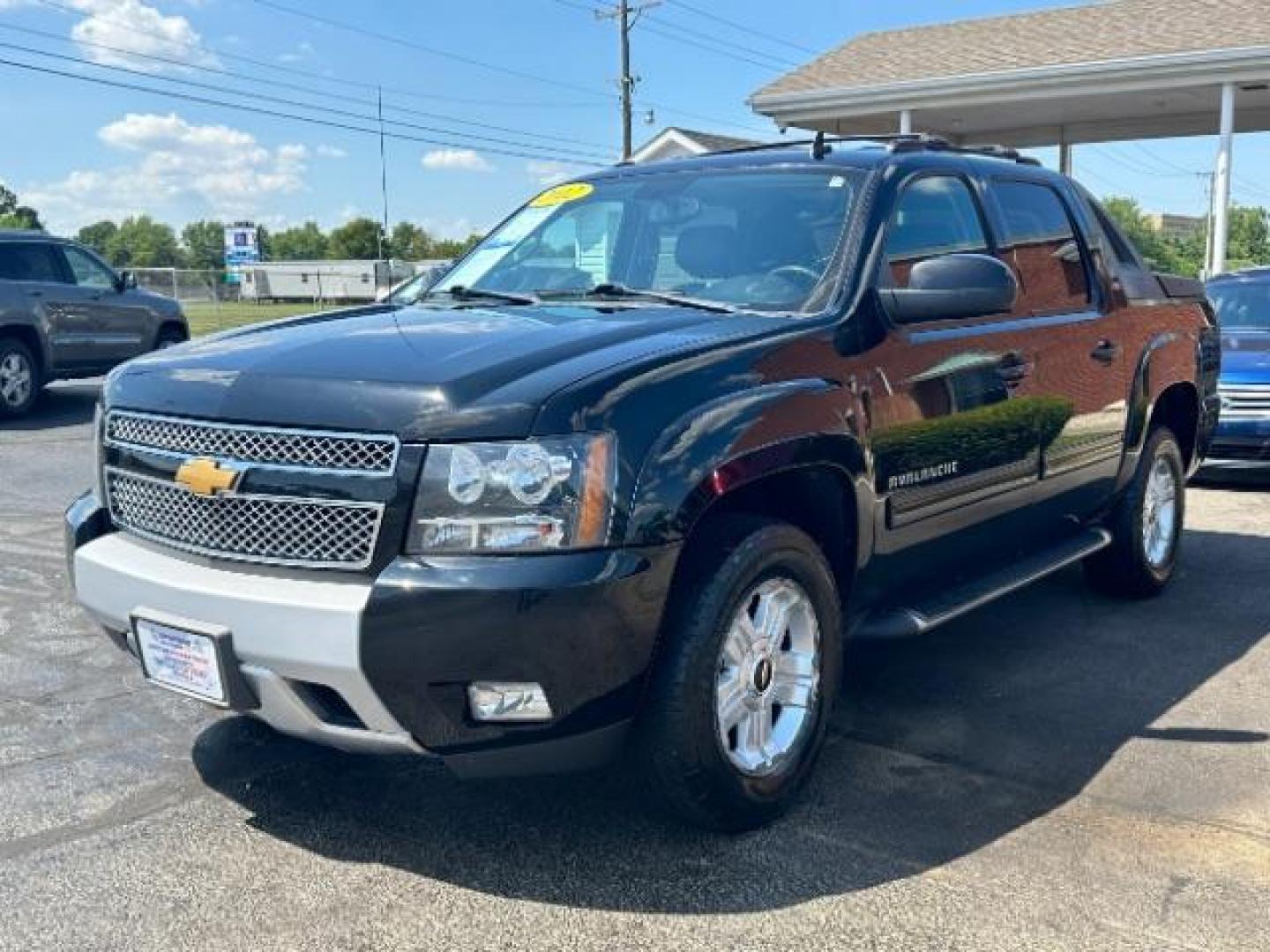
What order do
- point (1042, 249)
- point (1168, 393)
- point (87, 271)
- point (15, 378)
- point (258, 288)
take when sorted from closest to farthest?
point (1042, 249) → point (1168, 393) → point (15, 378) → point (87, 271) → point (258, 288)

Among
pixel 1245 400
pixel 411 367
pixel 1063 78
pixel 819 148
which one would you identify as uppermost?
pixel 1063 78

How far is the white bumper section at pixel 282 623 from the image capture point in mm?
2887

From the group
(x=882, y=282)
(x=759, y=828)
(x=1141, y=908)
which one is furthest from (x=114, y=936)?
(x=882, y=282)

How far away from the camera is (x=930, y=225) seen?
442 centimetres

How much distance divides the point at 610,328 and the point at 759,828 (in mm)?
1411

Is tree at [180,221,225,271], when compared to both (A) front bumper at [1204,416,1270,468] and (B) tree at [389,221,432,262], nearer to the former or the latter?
(B) tree at [389,221,432,262]

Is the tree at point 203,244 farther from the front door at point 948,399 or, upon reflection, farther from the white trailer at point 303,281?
the front door at point 948,399

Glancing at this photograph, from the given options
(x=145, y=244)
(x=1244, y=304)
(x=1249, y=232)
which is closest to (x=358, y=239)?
(x=145, y=244)

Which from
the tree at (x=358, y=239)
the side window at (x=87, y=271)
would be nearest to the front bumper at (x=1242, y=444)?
the side window at (x=87, y=271)

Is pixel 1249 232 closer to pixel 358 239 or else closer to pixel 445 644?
pixel 358 239

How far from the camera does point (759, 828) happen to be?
3.46 meters

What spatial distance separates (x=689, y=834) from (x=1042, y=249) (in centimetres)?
291

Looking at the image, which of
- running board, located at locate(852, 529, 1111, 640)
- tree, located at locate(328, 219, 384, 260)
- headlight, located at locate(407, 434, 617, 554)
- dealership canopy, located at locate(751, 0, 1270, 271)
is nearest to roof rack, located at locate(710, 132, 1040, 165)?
running board, located at locate(852, 529, 1111, 640)

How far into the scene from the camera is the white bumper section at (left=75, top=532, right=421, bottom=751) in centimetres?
289
